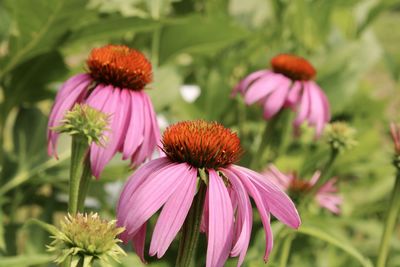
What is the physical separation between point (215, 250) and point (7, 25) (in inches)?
27.0

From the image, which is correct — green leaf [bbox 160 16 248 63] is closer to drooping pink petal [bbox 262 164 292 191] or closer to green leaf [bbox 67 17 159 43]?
green leaf [bbox 67 17 159 43]

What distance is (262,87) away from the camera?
845 millimetres

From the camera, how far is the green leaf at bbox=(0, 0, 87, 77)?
85 centimetres

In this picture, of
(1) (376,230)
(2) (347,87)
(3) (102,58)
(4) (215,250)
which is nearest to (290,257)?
(1) (376,230)

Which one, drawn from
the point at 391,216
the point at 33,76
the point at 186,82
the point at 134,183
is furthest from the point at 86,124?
the point at 186,82

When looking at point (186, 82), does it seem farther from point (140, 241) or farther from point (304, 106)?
point (140, 241)

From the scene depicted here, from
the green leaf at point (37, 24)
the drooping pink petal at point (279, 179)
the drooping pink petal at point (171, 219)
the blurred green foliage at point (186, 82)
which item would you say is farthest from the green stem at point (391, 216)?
the green leaf at point (37, 24)

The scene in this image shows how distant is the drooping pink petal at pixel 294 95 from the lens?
33.1 inches

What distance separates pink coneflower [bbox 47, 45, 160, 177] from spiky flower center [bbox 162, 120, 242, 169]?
83 mm

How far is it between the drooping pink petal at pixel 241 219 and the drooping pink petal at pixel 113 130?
124 mm

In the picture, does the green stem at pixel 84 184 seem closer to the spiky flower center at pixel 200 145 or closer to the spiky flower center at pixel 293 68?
the spiky flower center at pixel 200 145

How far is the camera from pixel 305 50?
1.22 m

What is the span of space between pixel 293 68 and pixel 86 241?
0.54 metres

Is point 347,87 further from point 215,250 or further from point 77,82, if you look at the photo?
point 215,250
